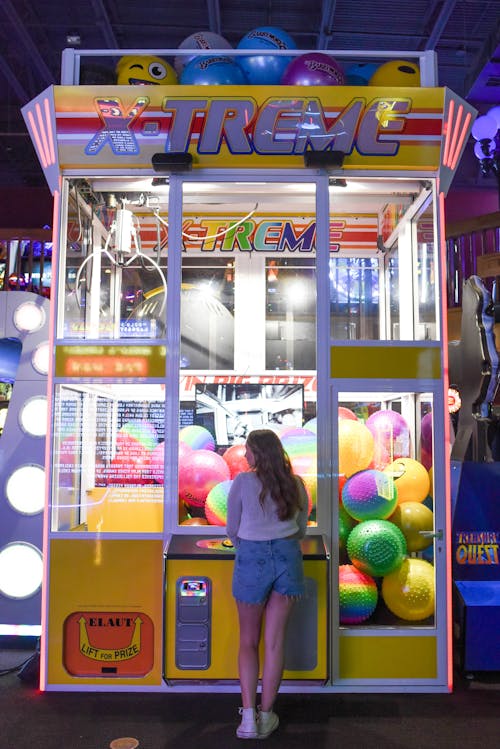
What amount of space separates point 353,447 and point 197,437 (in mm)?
1019

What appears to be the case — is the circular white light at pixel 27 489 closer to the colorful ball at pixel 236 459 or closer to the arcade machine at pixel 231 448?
the arcade machine at pixel 231 448

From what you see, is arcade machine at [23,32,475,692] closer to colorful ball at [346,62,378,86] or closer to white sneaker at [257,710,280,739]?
colorful ball at [346,62,378,86]

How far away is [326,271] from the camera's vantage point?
4238mm

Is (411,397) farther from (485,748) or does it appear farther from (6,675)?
(6,675)

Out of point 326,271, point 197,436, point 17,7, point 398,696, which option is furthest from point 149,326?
point 17,7

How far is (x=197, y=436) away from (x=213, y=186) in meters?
1.57

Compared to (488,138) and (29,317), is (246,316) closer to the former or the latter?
(29,317)

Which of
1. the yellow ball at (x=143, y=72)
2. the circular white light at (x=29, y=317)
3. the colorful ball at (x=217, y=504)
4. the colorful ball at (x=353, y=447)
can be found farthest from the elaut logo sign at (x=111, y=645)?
the yellow ball at (x=143, y=72)

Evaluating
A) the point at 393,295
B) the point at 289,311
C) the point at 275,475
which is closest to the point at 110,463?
the point at 275,475

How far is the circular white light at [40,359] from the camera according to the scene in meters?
4.98

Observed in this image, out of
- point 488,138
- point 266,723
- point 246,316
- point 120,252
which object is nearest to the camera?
point 266,723

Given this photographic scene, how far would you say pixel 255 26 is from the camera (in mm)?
9297

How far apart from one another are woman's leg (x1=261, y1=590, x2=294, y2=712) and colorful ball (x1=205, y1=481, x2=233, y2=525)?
2.89ft

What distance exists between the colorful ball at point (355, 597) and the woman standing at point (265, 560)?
0.77 meters
